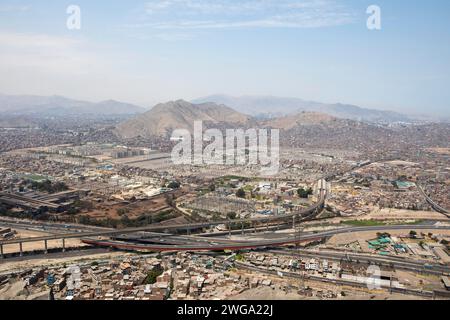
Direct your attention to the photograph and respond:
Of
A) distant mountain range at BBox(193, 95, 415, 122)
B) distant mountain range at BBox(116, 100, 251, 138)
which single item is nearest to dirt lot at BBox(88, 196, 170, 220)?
distant mountain range at BBox(116, 100, 251, 138)

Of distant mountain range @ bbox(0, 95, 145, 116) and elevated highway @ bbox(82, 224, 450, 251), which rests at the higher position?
distant mountain range @ bbox(0, 95, 145, 116)

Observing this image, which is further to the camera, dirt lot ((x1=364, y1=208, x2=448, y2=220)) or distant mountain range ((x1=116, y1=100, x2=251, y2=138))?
distant mountain range ((x1=116, y1=100, x2=251, y2=138))

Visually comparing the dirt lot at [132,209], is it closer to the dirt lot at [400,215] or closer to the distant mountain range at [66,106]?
the dirt lot at [400,215]

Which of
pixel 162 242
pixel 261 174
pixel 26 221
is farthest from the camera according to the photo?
pixel 261 174

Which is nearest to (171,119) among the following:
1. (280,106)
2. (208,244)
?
(208,244)

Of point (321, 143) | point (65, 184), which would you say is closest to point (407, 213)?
point (65, 184)

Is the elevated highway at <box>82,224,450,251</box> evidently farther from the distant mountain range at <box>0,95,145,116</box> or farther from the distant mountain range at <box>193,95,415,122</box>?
the distant mountain range at <box>193,95,415,122</box>

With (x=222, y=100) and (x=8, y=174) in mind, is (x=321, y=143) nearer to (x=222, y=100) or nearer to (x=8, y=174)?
(x=8, y=174)

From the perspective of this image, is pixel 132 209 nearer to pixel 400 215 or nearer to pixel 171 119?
pixel 400 215

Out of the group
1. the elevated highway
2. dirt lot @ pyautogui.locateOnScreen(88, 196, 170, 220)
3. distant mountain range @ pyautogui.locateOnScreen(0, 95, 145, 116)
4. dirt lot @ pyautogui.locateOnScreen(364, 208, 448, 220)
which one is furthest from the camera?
distant mountain range @ pyautogui.locateOnScreen(0, 95, 145, 116)
